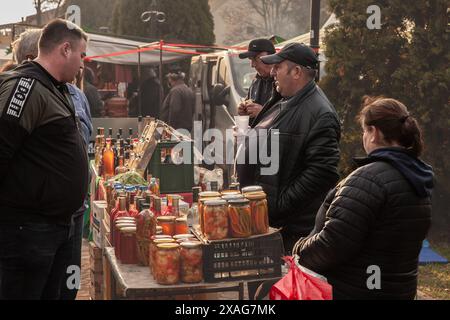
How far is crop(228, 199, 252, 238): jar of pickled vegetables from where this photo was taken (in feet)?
12.1

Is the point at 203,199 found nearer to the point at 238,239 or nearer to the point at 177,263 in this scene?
the point at 238,239

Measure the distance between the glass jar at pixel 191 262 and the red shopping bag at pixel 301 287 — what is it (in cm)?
56

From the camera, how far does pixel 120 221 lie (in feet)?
13.8

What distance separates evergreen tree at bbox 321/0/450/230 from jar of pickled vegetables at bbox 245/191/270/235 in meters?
4.81

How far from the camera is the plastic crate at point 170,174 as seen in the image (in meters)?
5.80

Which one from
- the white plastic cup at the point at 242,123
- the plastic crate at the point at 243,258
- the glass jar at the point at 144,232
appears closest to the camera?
the plastic crate at the point at 243,258

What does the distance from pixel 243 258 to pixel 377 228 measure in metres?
0.92

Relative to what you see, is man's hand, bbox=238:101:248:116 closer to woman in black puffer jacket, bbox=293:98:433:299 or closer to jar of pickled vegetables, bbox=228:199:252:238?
jar of pickled vegetables, bbox=228:199:252:238

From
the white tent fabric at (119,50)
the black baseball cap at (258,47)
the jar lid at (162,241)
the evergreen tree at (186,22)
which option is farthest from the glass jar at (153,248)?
the evergreen tree at (186,22)

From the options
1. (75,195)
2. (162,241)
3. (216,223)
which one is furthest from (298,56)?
(75,195)

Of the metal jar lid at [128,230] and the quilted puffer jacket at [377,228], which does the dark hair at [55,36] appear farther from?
the quilted puffer jacket at [377,228]
